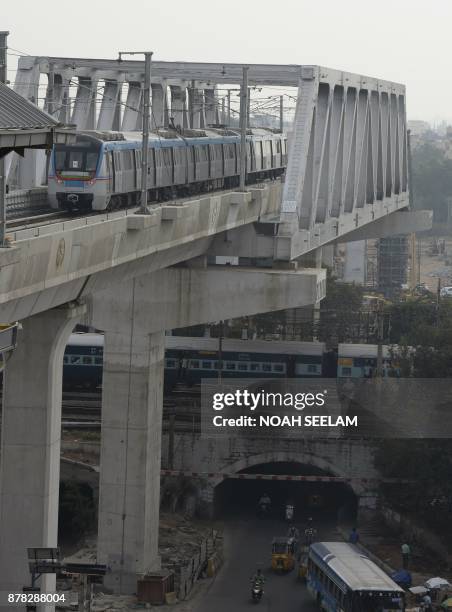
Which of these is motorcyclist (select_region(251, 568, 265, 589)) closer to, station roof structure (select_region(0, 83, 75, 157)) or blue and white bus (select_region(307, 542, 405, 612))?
blue and white bus (select_region(307, 542, 405, 612))

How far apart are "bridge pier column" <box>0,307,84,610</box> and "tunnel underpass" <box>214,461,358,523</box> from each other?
21.0 meters

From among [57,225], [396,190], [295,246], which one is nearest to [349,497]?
[295,246]

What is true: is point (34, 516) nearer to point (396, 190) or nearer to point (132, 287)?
point (132, 287)

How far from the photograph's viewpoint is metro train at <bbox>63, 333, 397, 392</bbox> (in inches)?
2299

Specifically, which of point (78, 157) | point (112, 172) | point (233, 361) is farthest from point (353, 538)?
point (78, 157)

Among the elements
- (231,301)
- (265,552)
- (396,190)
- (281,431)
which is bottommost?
(265,552)

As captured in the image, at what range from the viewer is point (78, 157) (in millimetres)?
35781

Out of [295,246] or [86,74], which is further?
[86,74]

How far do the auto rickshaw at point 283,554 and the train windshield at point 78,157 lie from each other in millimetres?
12469

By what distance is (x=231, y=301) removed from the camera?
40.4 meters

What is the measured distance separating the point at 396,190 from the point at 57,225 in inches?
1579

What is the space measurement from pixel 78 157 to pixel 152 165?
16.6ft

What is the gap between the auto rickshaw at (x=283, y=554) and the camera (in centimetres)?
4253

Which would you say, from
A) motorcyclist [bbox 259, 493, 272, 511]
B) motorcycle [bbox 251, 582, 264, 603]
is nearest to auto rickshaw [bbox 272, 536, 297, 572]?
motorcycle [bbox 251, 582, 264, 603]
